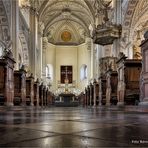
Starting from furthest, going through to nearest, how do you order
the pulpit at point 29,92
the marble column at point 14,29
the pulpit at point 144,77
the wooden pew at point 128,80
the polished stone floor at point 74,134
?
the marble column at point 14,29, the pulpit at point 29,92, the wooden pew at point 128,80, the pulpit at point 144,77, the polished stone floor at point 74,134

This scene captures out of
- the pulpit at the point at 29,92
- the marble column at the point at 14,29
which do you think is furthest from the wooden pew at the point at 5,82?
the marble column at the point at 14,29

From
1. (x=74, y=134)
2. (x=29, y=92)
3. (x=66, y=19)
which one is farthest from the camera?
(x=66, y=19)

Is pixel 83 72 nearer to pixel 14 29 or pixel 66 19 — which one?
pixel 66 19

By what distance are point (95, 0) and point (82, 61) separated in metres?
12.1

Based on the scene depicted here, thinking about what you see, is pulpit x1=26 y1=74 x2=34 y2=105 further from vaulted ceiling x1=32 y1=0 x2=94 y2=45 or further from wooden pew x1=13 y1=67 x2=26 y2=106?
vaulted ceiling x1=32 y1=0 x2=94 y2=45

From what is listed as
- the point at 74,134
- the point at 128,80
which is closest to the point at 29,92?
the point at 128,80

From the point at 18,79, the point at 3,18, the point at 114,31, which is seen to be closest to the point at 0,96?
the point at 18,79

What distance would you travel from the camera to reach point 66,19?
3497cm

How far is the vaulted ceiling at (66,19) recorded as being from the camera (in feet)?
90.7

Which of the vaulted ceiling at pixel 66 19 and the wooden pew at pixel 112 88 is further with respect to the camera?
the vaulted ceiling at pixel 66 19

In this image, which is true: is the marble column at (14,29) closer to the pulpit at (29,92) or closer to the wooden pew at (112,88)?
the pulpit at (29,92)

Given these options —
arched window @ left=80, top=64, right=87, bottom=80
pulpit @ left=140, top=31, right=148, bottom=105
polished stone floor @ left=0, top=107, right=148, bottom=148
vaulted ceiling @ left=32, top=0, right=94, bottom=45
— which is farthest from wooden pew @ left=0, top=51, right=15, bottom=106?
arched window @ left=80, top=64, right=87, bottom=80

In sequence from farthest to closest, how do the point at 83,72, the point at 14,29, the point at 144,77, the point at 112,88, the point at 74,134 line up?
the point at 83,72 < the point at 14,29 < the point at 112,88 < the point at 144,77 < the point at 74,134

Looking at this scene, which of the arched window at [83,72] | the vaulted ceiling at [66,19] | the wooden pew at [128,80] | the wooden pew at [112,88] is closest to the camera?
the wooden pew at [128,80]
